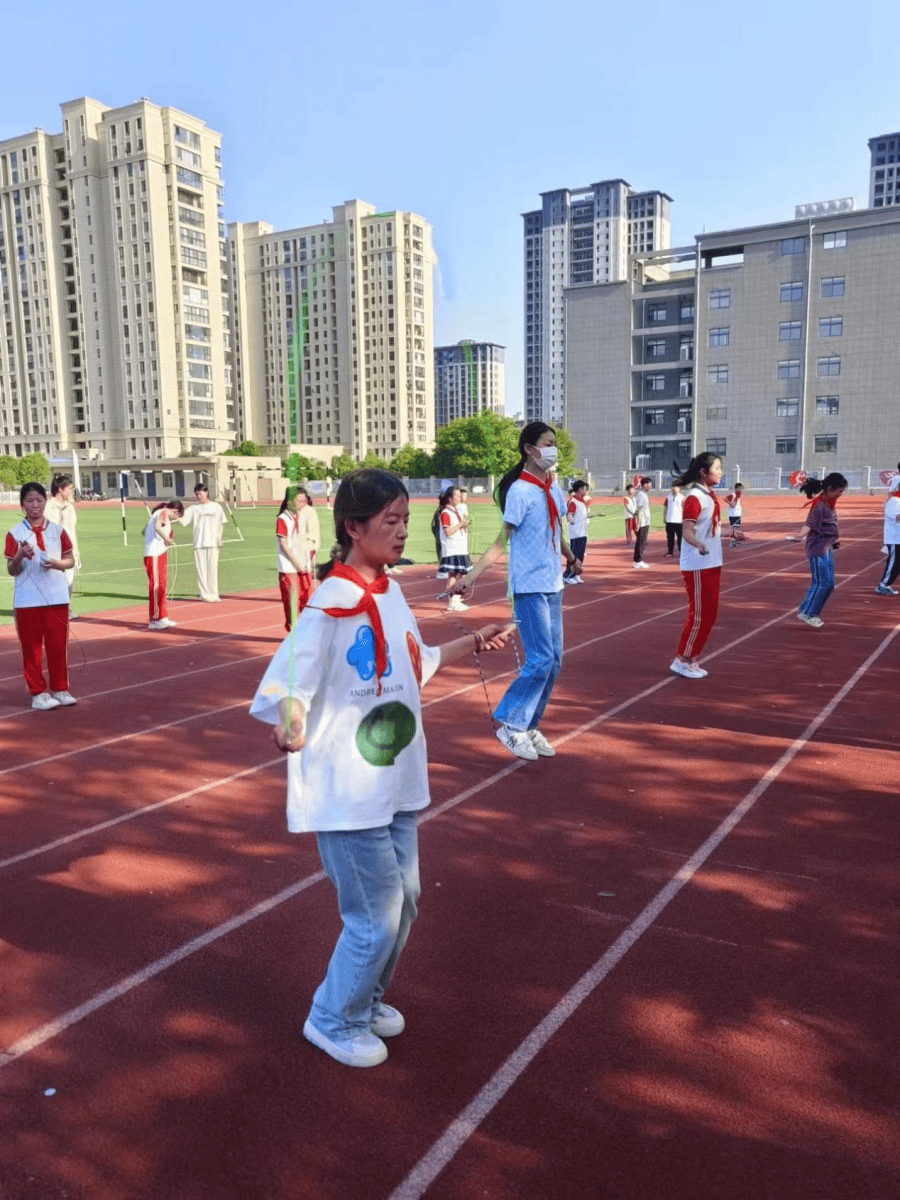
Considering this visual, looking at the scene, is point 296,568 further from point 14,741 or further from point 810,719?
point 810,719

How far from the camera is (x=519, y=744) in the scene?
6492mm

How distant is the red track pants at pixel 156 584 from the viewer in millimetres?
12711

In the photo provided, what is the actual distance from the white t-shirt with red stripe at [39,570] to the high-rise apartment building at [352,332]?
126 metres

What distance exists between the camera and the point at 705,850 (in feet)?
16.0

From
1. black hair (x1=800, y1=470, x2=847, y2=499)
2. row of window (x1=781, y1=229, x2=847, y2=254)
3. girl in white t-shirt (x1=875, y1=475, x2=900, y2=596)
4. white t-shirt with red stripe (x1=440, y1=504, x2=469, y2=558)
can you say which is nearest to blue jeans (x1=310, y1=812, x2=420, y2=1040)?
black hair (x1=800, y1=470, x2=847, y2=499)

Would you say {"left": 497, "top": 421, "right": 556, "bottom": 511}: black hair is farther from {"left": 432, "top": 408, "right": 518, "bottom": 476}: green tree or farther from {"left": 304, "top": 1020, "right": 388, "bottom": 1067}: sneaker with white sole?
{"left": 432, "top": 408, "right": 518, "bottom": 476}: green tree

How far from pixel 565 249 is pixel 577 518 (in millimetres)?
169247

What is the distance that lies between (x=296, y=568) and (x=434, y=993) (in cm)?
859

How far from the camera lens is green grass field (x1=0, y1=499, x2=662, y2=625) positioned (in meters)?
16.8

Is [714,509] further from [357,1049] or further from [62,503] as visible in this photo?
[62,503]

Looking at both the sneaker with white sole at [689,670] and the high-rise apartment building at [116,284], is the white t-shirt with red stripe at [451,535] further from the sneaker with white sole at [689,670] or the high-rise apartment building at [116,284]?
the high-rise apartment building at [116,284]

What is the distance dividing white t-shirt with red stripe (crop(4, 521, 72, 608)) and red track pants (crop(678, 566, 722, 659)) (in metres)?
5.67

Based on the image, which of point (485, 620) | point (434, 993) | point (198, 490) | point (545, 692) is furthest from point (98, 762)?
point (198, 490)

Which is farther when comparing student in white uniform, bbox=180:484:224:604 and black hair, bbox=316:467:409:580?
student in white uniform, bbox=180:484:224:604
